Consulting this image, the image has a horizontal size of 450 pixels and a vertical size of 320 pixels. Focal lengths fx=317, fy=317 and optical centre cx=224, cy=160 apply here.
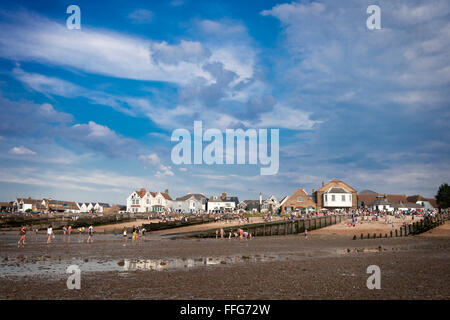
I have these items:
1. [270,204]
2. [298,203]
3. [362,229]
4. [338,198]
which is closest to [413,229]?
[362,229]

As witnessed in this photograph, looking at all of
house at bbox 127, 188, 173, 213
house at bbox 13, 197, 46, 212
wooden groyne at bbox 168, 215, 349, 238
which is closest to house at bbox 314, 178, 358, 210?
wooden groyne at bbox 168, 215, 349, 238

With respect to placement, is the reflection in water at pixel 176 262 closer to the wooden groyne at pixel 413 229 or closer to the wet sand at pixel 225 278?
the wet sand at pixel 225 278

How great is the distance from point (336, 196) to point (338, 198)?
77cm

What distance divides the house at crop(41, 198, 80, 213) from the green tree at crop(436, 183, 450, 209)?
480 feet

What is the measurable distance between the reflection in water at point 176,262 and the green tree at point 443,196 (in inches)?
4141

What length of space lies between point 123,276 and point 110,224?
62.1 m

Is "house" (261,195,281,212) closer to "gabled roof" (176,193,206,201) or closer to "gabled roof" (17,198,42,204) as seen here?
"gabled roof" (176,193,206,201)

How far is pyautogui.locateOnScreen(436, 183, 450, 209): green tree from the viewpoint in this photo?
104 meters

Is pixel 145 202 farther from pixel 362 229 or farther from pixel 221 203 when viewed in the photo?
pixel 362 229

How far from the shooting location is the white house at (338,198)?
8756cm

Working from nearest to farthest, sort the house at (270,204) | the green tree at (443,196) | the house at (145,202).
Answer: the green tree at (443,196)
the house at (270,204)
the house at (145,202)

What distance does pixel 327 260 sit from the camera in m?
23.5

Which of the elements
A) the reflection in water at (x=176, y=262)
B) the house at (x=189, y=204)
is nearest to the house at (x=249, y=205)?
the house at (x=189, y=204)
